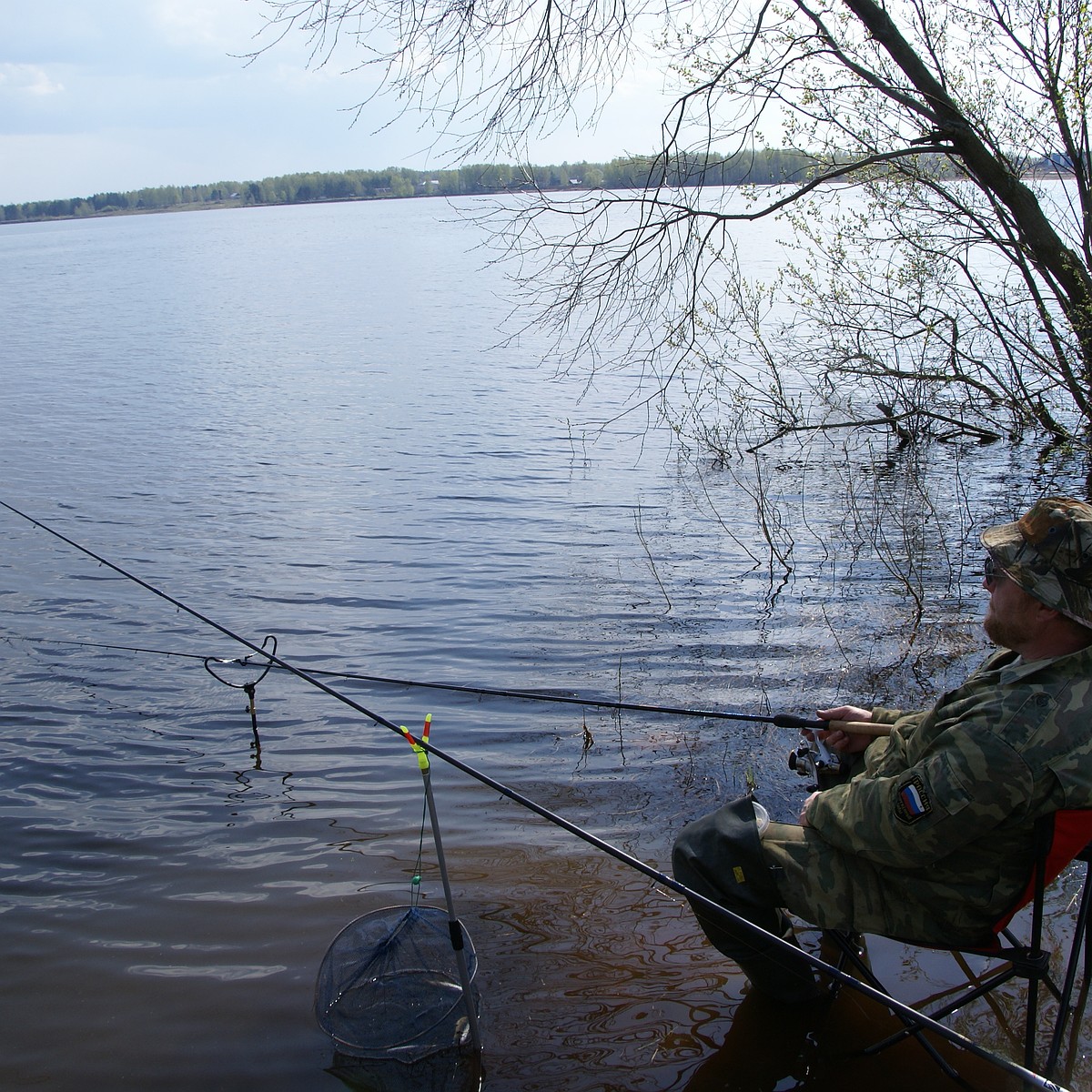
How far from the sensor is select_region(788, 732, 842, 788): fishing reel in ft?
10.9

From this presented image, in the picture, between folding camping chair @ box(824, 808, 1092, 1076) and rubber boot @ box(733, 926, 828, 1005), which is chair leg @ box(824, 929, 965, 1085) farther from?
rubber boot @ box(733, 926, 828, 1005)

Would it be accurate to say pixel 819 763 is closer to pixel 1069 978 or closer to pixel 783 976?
pixel 783 976

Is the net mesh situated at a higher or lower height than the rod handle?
lower

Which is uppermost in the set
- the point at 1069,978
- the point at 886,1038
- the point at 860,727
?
the point at 860,727

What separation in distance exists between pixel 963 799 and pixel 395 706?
16.0ft

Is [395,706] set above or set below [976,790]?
below

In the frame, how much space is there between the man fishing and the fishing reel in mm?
234

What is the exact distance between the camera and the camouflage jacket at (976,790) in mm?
2471

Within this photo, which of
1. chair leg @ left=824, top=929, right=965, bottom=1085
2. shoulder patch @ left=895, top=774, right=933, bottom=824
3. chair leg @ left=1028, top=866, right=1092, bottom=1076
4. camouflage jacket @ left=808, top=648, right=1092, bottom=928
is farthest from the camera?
chair leg @ left=824, top=929, right=965, bottom=1085

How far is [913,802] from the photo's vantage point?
2611 millimetres

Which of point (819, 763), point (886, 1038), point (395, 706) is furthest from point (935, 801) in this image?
point (395, 706)

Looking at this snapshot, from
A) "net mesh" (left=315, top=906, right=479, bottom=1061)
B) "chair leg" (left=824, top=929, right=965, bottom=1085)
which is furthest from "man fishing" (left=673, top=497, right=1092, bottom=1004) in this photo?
"net mesh" (left=315, top=906, right=479, bottom=1061)

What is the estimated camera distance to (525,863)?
4.85 m

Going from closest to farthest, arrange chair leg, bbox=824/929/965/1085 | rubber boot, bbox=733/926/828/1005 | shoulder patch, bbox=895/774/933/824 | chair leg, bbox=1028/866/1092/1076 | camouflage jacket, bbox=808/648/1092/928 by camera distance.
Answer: camouflage jacket, bbox=808/648/1092/928, shoulder patch, bbox=895/774/933/824, chair leg, bbox=1028/866/1092/1076, chair leg, bbox=824/929/965/1085, rubber boot, bbox=733/926/828/1005
